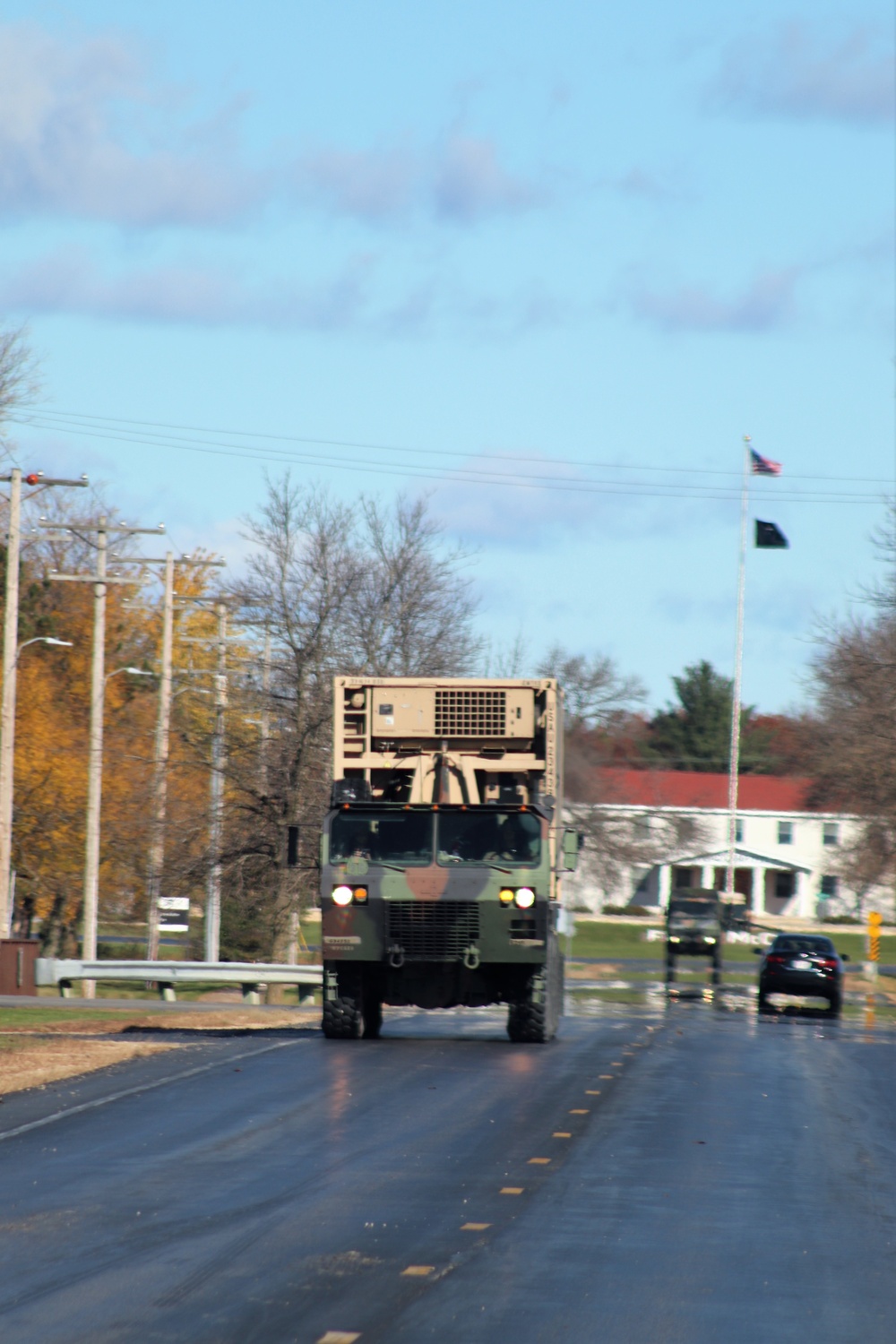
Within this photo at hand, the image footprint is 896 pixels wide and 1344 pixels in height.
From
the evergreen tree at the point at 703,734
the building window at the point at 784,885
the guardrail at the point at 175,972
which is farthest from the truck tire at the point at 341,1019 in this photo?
the evergreen tree at the point at 703,734

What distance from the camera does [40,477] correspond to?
35719mm

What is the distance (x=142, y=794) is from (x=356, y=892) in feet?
74.1

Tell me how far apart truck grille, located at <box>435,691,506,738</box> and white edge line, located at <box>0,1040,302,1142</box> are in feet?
13.5

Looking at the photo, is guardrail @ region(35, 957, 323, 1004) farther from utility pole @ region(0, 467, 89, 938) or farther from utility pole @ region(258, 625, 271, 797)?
utility pole @ region(258, 625, 271, 797)

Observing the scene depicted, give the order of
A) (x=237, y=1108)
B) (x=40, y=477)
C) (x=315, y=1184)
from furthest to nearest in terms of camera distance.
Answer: (x=40, y=477) < (x=237, y=1108) < (x=315, y=1184)

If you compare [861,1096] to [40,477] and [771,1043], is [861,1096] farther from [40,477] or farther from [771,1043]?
[40,477]

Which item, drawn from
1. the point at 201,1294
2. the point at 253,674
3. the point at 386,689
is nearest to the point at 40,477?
the point at 253,674

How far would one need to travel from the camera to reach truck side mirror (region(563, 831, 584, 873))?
21969 mm

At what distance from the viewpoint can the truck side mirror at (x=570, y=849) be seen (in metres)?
22.0

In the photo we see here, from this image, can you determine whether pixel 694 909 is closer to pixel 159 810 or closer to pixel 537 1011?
pixel 159 810

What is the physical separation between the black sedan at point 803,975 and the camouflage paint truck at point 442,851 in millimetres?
14342

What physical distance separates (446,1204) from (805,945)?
2671 cm

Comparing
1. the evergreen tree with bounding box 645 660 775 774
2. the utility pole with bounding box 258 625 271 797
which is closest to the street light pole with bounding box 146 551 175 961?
the utility pole with bounding box 258 625 271 797

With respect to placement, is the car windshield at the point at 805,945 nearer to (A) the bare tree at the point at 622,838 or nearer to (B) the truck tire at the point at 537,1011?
(B) the truck tire at the point at 537,1011
